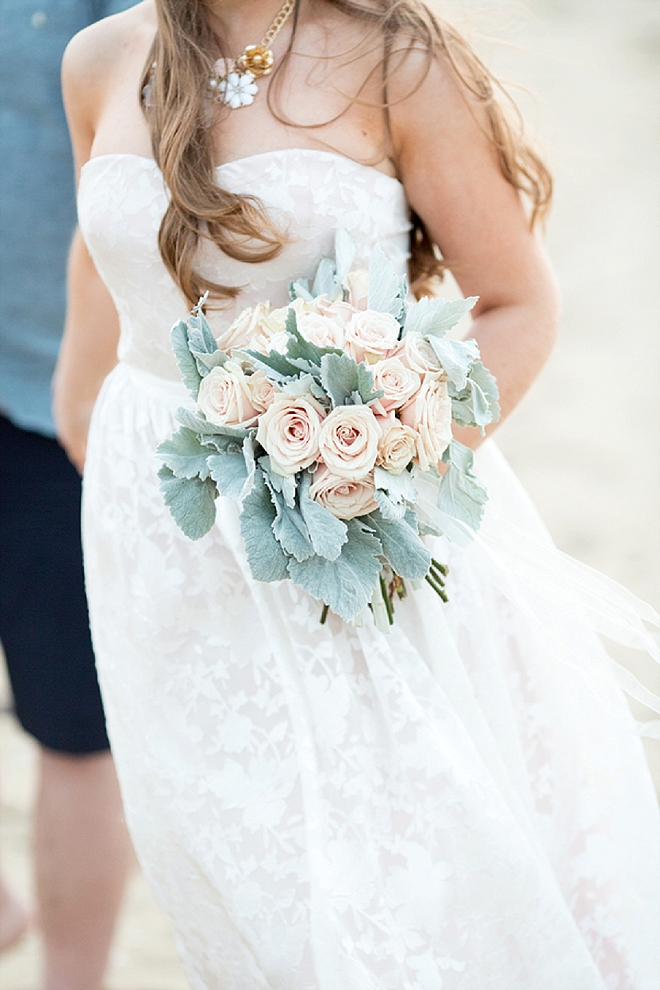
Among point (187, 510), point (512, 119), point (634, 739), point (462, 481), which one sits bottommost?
point (634, 739)

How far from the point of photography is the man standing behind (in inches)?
86.7

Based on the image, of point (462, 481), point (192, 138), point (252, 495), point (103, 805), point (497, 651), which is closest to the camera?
point (252, 495)

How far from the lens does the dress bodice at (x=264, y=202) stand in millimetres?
1597

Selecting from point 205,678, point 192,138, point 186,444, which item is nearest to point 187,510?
point 186,444

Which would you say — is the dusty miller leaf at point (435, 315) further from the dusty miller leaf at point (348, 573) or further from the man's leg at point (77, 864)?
the man's leg at point (77, 864)

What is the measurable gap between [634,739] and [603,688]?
96 millimetres

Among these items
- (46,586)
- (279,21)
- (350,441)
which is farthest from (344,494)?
(46,586)

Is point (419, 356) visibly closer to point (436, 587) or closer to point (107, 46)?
point (436, 587)

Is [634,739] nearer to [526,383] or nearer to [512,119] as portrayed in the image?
[526,383]

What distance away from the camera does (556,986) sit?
1598mm

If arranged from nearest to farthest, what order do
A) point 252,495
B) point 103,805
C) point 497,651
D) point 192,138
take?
point 252,495
point 192,138
point 497,651
point 103,805

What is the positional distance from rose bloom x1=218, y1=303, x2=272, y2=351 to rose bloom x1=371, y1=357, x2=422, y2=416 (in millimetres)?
201

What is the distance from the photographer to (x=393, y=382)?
1.36 metres

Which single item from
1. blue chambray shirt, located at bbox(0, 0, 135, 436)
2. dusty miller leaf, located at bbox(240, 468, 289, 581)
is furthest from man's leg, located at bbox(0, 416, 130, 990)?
dusty miller leaf, located at bbox(240, 468, 289, 581)
